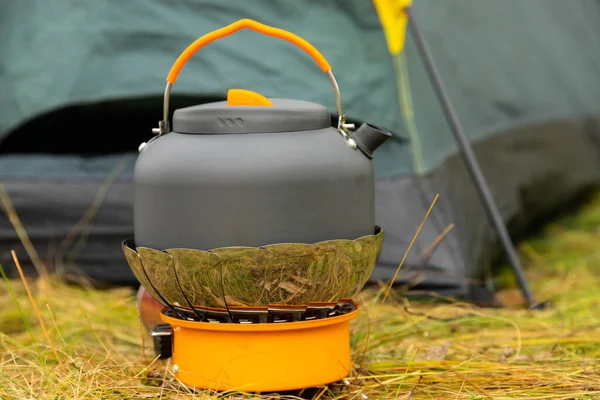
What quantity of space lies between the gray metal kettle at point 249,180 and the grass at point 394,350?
0.24m

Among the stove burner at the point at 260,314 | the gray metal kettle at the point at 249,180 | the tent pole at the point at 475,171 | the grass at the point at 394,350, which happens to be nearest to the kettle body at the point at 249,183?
the gray metal kettle at the point at 249,180

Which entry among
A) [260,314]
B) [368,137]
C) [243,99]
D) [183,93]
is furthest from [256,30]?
[183,93]

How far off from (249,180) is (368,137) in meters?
0.23

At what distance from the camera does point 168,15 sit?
2020mm

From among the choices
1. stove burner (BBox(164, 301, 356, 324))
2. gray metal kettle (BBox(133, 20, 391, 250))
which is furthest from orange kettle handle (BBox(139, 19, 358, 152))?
stove burner (BBox(164, 301, 356, 324))

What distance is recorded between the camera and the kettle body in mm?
1131

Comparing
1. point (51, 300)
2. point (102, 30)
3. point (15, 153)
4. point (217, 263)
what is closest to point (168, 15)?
point (102, 30)

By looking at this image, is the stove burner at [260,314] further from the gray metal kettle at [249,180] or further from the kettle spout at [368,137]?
the kettle spout at [368,137]

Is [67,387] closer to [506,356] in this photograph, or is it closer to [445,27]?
[506,356]

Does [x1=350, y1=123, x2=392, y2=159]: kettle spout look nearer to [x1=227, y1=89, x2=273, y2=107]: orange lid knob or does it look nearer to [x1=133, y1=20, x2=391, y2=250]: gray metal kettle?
[x1=133, y1=20, x2=391, y2=250]: gray metal kettle

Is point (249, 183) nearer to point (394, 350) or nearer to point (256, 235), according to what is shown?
point (256, 235)

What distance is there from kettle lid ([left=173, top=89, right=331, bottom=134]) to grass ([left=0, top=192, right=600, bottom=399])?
362 millimetres

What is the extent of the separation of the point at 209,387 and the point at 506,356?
23.0 inches

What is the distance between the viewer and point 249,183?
1125 mm
